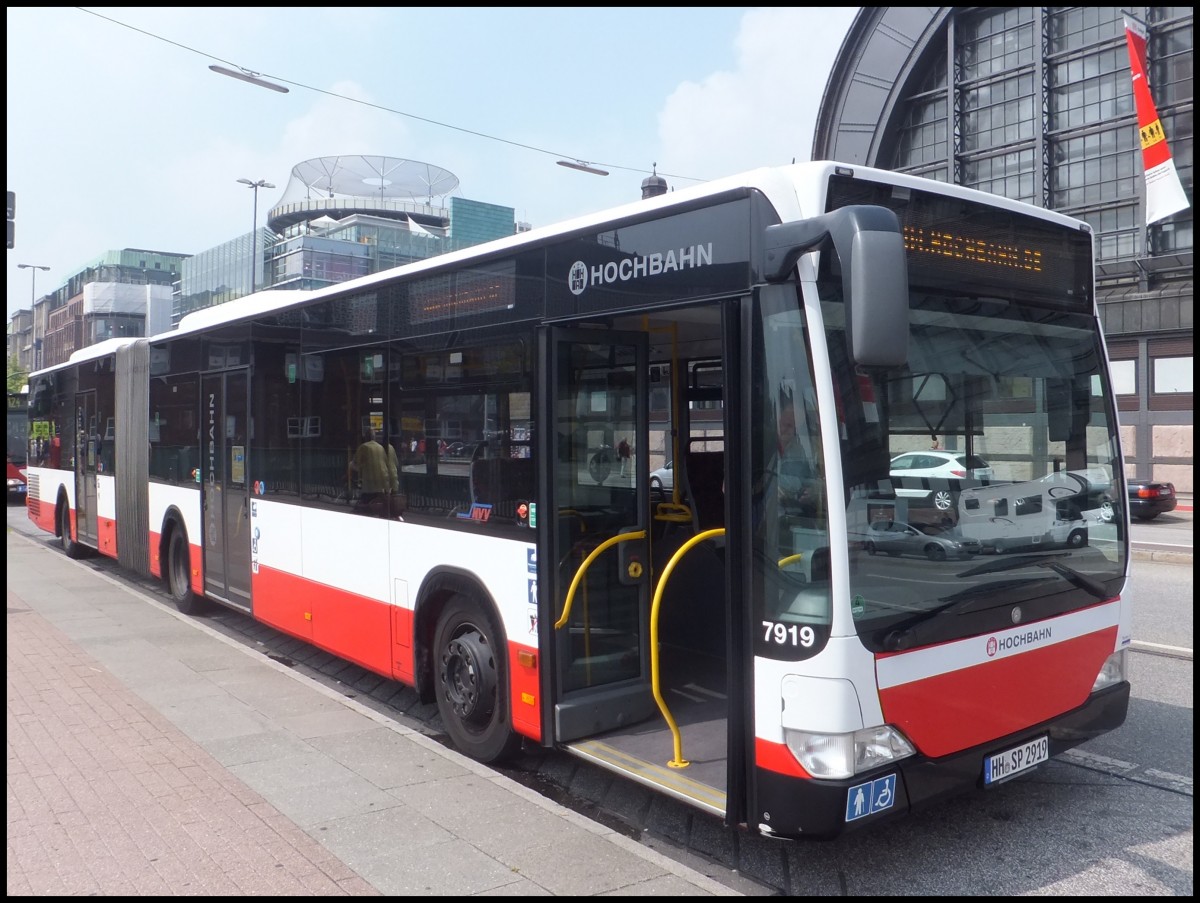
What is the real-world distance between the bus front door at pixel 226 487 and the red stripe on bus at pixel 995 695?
6542mm

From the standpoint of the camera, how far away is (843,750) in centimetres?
373

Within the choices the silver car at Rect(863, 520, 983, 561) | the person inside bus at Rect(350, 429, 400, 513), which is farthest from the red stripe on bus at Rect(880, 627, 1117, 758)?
the person inside bus at Rect(350, 429, 400, 513)

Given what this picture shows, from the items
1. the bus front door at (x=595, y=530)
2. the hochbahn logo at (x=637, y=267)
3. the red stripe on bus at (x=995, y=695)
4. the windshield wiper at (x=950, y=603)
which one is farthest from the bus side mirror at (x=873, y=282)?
the bus front door at (x=595, y=530)

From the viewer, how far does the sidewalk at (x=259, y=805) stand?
401 cm

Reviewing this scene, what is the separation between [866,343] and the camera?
347 centimetres

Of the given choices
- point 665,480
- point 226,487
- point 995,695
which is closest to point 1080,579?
point 995,695

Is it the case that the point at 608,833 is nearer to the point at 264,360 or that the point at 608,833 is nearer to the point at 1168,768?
the point at 1168,768

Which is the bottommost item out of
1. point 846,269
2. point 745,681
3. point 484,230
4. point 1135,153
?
point 745,681

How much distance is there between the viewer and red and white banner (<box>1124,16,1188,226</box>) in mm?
21953

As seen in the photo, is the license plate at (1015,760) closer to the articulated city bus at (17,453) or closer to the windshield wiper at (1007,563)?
the windshield wiper at (1007,563)

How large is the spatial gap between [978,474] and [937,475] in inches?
10.6

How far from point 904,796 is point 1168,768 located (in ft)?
8.25

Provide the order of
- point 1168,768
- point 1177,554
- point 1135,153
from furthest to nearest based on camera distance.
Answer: point 1135,153 < point 1177,554 < point 1168,768

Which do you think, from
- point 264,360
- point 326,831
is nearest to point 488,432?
point 326,831
